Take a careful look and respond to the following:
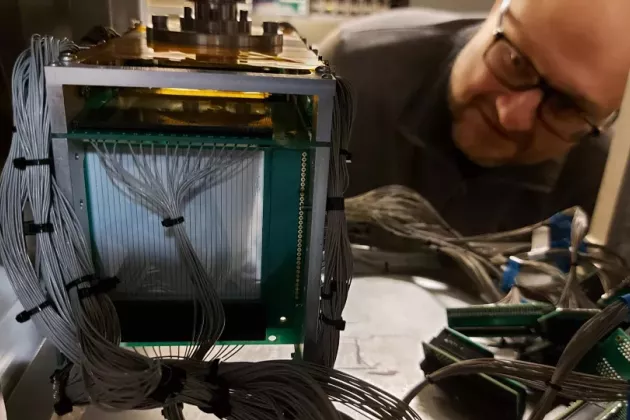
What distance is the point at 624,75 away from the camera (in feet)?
3.71

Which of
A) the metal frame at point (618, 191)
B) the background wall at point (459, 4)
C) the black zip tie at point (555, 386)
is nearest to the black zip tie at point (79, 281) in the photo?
the black zip tie at point (555, 386)

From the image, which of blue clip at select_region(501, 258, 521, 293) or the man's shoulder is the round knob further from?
blue clip at select_region(501, 258, 521, 293)

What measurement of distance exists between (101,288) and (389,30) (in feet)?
2.55

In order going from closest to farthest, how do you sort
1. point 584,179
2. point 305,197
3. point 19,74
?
point 19,74 < point 305,197 < point 584,179

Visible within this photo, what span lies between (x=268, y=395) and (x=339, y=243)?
180 mm

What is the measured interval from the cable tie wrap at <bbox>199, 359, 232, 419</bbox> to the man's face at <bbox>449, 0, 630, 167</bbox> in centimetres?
81

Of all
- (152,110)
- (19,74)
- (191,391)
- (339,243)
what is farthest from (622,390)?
(19,74)

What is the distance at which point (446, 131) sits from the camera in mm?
1220

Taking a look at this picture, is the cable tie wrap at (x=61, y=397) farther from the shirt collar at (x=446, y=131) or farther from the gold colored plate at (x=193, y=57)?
the shirt collar at (x=446, y=131)

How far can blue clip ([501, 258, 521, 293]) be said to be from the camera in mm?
1068

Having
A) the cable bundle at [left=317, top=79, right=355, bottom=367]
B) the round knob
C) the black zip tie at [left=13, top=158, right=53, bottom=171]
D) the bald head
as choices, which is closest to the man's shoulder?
the bald head

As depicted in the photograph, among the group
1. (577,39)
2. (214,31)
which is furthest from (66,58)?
(577,39)

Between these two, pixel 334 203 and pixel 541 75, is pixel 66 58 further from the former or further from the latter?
pixel 541 75

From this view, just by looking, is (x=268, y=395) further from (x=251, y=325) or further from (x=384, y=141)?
(x=384, y=141)
